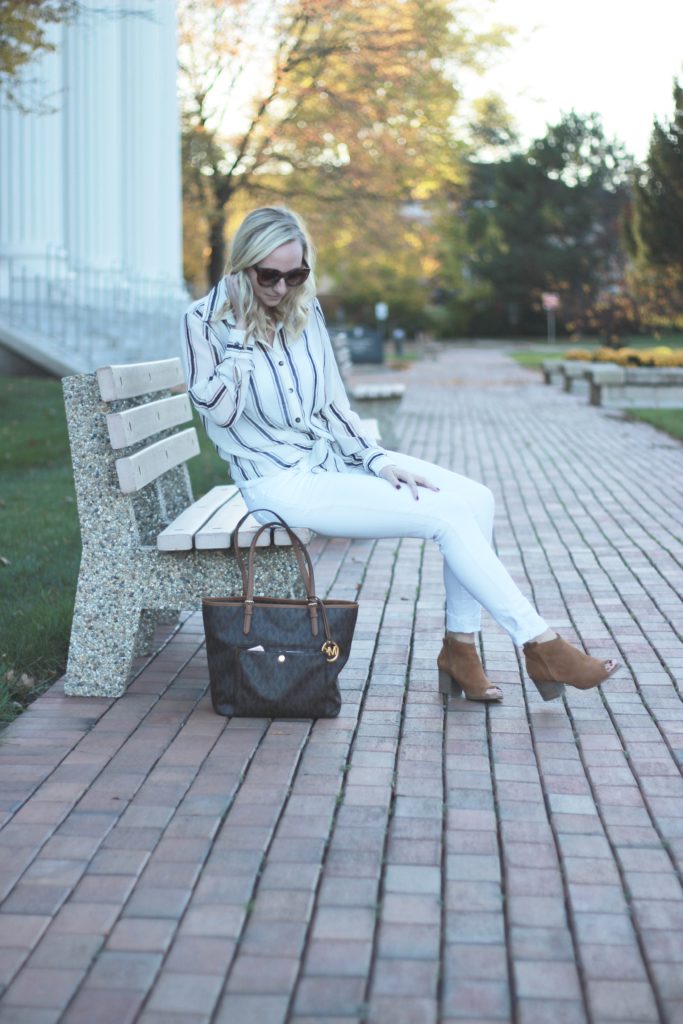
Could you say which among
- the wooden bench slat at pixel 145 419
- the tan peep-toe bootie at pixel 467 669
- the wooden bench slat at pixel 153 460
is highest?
the wooden bench slat at pixel 145 419

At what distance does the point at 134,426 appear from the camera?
4562mm

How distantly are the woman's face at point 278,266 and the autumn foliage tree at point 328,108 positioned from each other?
83.2 ft

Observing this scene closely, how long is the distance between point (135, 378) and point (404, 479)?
98 centimetres

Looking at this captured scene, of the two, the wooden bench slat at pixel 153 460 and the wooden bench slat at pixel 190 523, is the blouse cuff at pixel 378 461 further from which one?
the wooden bench slat at pixel 153 460

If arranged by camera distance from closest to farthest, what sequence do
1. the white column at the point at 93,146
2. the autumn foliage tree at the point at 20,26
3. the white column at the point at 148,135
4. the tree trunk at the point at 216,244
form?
the autumn foliage tree at the point at 20,26 < the white column at the point at 93,146 < the white column at the point at 148,135 < the tree trunk at the point at 216,244

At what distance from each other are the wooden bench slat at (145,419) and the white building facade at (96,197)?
10.8m

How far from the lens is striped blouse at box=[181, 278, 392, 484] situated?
4.47 metres

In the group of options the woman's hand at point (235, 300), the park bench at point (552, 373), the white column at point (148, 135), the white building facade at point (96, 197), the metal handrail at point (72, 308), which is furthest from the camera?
the park bench at point (552, 373)

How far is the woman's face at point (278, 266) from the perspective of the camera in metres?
4.41

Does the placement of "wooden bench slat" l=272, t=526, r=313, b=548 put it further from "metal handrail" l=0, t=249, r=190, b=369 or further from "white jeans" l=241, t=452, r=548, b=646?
"metal handrail" l=0, t=249, r=190, b=369

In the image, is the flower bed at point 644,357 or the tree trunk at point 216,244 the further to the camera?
the tree trunk at point 216,244

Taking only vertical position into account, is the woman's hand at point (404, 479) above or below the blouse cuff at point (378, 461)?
below

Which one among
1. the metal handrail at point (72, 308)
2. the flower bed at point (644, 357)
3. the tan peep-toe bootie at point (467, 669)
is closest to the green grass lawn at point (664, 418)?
the flower bed at point (644, 357)

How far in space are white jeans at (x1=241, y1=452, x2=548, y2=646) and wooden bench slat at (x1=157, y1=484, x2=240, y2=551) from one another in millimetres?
227
